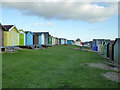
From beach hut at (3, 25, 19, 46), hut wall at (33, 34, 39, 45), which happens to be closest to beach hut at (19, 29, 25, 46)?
beach hut at (3, 25, 19, 46)

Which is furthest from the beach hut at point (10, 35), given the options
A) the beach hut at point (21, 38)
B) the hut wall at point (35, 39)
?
the hut wall at point (35, 39)

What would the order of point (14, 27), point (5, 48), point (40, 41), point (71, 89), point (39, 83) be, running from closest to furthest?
point (71, 89)
point (39, 83)
point (5, 48)
point (14, 27)
point (40, 41)

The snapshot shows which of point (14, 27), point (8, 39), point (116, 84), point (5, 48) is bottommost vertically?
point (116, 84)

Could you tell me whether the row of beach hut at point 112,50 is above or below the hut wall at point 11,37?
below

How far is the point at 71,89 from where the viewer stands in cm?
440

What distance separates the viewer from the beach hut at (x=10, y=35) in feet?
57.4

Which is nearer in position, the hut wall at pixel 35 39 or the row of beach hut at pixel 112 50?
the row of beach hut at pixel 112 50

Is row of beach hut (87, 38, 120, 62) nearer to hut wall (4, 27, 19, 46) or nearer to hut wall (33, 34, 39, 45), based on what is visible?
hut wall (4, 27, 19, 46)

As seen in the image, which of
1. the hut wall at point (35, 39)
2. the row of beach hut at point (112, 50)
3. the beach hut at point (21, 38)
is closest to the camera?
the row of beach hut at point (112, 50)

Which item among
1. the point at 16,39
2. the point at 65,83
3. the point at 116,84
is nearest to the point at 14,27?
the point at 16,39

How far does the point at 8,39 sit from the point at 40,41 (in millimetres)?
16446

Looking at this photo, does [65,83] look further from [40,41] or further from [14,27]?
[40,41]

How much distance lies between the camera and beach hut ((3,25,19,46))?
57.4 feet

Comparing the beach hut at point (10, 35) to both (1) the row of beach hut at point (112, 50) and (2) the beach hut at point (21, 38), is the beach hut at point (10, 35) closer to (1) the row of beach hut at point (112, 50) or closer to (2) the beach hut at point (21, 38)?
(2) the beach hut at point (21, 38)
